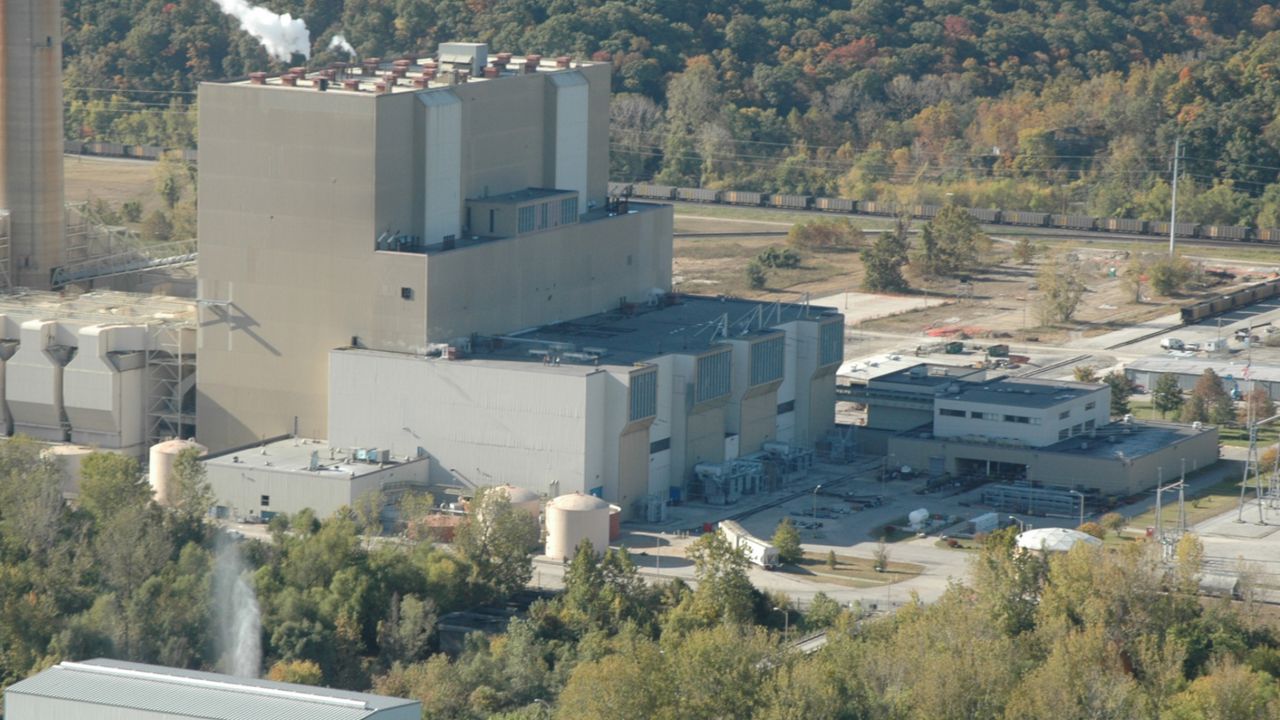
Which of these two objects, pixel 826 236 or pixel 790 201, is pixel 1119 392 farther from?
pixel 790 201

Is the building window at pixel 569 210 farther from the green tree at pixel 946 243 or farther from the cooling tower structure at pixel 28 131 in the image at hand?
the green tree at pixel 946 243

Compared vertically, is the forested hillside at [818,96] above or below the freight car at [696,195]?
above

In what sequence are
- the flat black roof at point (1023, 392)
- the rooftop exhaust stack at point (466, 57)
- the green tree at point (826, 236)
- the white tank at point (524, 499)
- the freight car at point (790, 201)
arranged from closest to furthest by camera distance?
the white tank at point (524, 499), the flat black roof at point (1023, 392), the rooftop exhaust stack at point (466, 57), the green tree at point (826, 236), the freight car at point (790, 201)

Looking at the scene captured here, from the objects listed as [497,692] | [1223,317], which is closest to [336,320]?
[497,692]

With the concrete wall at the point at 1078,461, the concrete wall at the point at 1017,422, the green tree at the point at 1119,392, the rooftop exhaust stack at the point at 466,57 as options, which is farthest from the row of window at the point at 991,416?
the rooftop exhaust stack at the point at 466,57

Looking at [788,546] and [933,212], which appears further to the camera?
[933,212]

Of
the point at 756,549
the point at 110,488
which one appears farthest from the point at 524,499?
the point at 110,488
